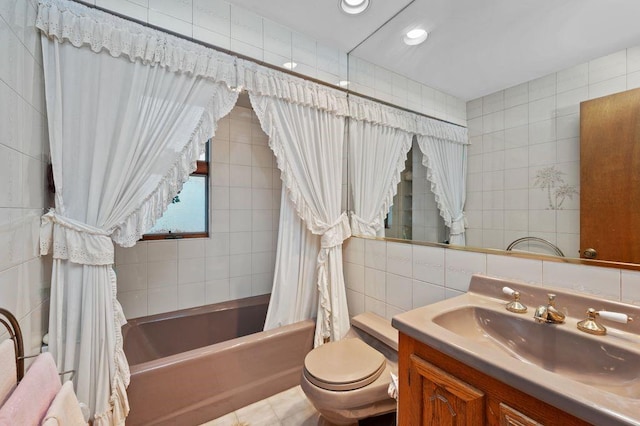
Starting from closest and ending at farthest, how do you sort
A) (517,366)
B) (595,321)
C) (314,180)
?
1. (517,366)
2. (595,321)
3. (314,180)

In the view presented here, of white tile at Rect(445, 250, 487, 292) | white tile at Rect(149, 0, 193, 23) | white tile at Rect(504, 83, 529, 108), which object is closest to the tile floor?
white tile at Rect(445, 250, 487, 292)

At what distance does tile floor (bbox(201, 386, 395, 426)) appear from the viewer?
5.23 ft

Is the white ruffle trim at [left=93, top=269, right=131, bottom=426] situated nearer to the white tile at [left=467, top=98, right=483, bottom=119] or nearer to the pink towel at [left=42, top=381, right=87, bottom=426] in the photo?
the pink towel at [left=42, top=381, right=87, bottom=426]

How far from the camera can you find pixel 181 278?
2.31m

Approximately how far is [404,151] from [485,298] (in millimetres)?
1137

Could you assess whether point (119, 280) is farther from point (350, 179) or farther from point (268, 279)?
point (350, 179)

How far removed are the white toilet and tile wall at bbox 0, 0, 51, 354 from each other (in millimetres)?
1249

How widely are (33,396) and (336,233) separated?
159 centimetres

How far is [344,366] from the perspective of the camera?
55.0 inches

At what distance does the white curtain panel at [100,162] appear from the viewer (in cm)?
120

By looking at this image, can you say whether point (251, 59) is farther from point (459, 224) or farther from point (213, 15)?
point (459, 224)

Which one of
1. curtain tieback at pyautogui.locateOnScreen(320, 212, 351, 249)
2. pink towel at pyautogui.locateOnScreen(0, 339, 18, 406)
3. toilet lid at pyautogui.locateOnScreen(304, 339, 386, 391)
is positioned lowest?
toilet lid at pyautogui.locateOnScreen(304, 339, 386, 391)

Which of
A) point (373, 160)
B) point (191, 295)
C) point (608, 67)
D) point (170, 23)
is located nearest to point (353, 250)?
point (373, 160)

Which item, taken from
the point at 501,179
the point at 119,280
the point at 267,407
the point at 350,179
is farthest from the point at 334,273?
the point at 119,280
